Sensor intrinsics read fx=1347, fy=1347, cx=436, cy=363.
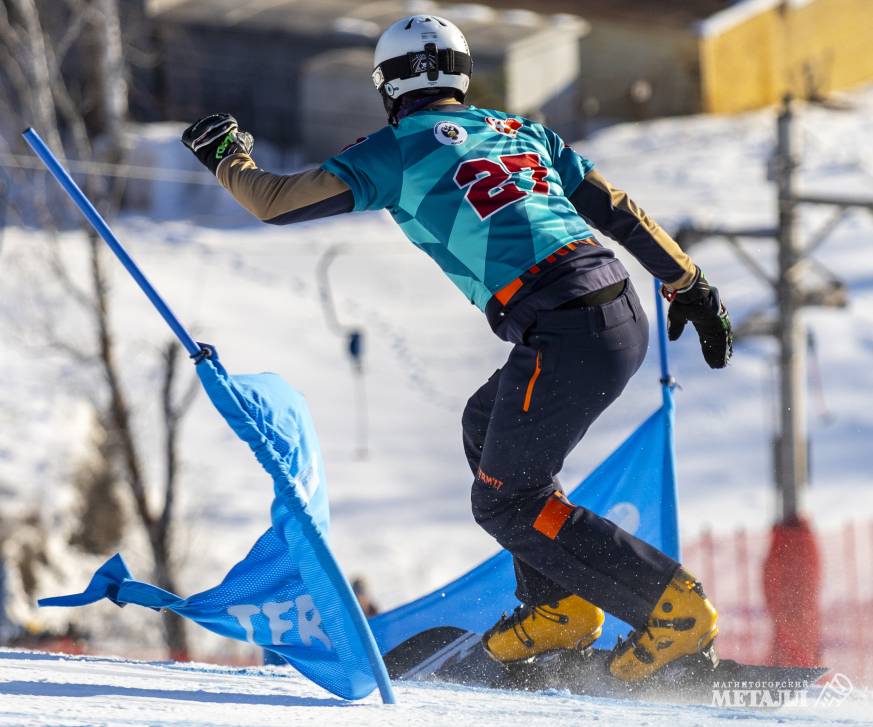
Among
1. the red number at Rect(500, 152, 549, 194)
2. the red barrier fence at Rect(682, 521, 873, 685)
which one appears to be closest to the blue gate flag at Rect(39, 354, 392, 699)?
the red number at Rect(500, 152, 549, 194)

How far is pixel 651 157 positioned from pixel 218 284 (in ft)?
25.2

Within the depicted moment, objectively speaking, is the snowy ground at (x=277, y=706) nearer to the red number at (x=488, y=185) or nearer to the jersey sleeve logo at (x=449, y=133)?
the red number at (x=488, y=185)

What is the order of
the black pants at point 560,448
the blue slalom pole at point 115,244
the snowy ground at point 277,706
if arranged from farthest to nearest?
the black pants at point 560,448 → the blue slalom pole at point 115,244 → the snowy ground at point 277,706

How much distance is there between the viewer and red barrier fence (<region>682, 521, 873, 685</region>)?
29.3ft

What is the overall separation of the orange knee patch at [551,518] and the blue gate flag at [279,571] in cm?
55

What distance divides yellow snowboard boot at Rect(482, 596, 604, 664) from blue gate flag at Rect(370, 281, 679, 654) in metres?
0.70

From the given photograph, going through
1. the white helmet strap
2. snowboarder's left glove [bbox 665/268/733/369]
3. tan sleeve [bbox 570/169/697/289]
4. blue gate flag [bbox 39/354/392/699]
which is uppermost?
the white helmet strap

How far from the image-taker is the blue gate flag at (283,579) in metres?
3.30

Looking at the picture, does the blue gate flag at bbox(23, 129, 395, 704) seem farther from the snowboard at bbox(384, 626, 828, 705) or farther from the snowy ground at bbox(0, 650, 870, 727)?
the snowboard at bbox(384, 626, 828, 705)

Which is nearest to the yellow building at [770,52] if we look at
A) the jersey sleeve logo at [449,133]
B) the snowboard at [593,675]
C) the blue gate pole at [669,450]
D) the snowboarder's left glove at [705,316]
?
the blue gate pole at [669,450]

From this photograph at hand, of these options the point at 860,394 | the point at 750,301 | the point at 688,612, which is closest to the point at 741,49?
Answer: the point at 750,301

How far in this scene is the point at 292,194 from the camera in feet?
10.8

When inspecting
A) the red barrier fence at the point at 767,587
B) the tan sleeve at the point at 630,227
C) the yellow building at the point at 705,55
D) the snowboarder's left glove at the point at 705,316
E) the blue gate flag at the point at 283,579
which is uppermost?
the yellow building at the point at 705,55

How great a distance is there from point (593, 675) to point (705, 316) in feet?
3.62
